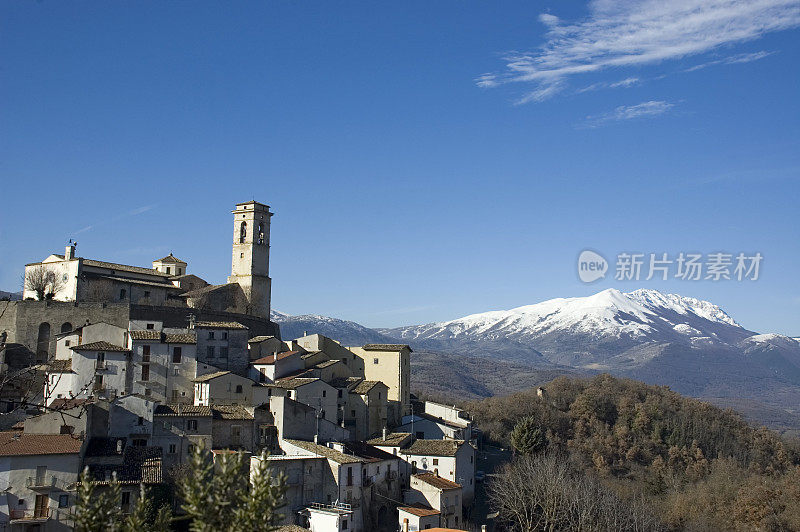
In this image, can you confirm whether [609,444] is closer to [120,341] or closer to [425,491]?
[425,491]

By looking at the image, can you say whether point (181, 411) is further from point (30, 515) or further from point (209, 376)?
point (30, 515)

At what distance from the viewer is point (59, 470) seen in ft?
129

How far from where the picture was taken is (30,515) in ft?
127

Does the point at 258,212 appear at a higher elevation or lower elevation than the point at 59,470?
higher

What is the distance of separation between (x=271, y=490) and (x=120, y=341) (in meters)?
39.8

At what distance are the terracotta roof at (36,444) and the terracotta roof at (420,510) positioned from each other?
1713 centimetres

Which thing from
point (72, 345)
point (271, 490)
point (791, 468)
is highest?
point (72, 345)

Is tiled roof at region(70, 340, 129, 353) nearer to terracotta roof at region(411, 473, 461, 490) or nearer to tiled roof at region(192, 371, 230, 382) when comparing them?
tiled roof at region(192, 371, 230, 382)

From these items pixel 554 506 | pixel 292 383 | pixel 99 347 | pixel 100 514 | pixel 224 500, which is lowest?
pixel 554 506

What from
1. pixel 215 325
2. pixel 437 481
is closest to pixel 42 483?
pixel 215 325

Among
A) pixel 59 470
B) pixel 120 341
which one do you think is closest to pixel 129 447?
pixel 59 470

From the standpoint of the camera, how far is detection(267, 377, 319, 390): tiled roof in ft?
167

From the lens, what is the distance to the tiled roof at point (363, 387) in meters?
55.3

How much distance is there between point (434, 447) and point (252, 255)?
82.4 feet
